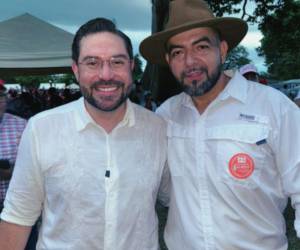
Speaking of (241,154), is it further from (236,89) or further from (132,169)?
(132,169)

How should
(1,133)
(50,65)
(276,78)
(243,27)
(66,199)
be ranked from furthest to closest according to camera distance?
(276,78), (50,65), (1,133), (243,27), (66,199)

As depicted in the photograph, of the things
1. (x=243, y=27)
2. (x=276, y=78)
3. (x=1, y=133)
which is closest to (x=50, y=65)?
(x=1, y=133)

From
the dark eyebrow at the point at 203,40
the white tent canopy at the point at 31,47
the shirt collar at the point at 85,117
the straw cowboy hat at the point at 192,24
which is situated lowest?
the shirt collar at the point at 85,117

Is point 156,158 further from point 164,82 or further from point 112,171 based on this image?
point 164,82

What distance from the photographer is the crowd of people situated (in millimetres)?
2098

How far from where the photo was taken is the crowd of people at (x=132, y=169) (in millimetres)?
2098

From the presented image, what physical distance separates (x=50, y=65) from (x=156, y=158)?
5980 millimetres

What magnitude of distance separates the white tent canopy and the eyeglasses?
5897 millimetres

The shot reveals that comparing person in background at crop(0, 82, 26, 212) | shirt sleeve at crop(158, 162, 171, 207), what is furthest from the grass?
shirt sleeve at crop(158, 162, 171, 207)

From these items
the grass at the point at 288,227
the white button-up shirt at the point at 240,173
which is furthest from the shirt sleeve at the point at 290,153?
the grass at the point at 288,227

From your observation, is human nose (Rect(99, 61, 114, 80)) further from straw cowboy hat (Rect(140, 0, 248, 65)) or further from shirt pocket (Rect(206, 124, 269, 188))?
shirt pocket (Rect(206, 124, 269, 188))

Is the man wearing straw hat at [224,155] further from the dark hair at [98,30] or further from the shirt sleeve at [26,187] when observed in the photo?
the shirt sleeve at [26,187]

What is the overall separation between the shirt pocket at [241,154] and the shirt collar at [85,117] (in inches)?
17.6

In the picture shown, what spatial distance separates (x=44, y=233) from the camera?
2.15m
